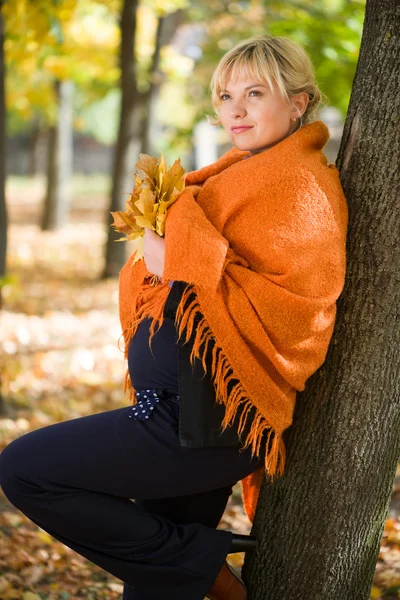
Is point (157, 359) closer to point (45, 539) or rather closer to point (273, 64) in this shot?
point (273, 64)

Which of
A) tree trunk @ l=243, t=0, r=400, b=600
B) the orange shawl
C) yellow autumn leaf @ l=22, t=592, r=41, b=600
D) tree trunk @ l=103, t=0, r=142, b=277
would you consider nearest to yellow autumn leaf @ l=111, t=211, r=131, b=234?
the orange shawl

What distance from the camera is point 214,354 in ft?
7.39

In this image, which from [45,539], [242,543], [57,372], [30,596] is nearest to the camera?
[242,543]

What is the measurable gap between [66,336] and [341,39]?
12.9 feet

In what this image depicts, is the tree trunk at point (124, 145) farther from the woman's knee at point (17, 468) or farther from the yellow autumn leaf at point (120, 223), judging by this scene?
the woman's knee at point (17, 468)

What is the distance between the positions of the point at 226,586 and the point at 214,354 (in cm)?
87

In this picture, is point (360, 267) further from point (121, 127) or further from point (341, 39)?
point (121, 127)

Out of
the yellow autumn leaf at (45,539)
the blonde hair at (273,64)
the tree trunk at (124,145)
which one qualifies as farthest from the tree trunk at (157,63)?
the blonde hair at (273,64)

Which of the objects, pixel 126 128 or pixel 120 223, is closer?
pixel 120 223

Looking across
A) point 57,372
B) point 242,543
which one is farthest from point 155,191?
point 57,372

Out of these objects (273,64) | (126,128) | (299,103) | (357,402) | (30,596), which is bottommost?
(30,596)

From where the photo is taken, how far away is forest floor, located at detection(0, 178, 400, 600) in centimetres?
336

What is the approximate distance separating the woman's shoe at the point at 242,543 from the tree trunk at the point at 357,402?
2.9 inches

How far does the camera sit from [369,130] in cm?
239
